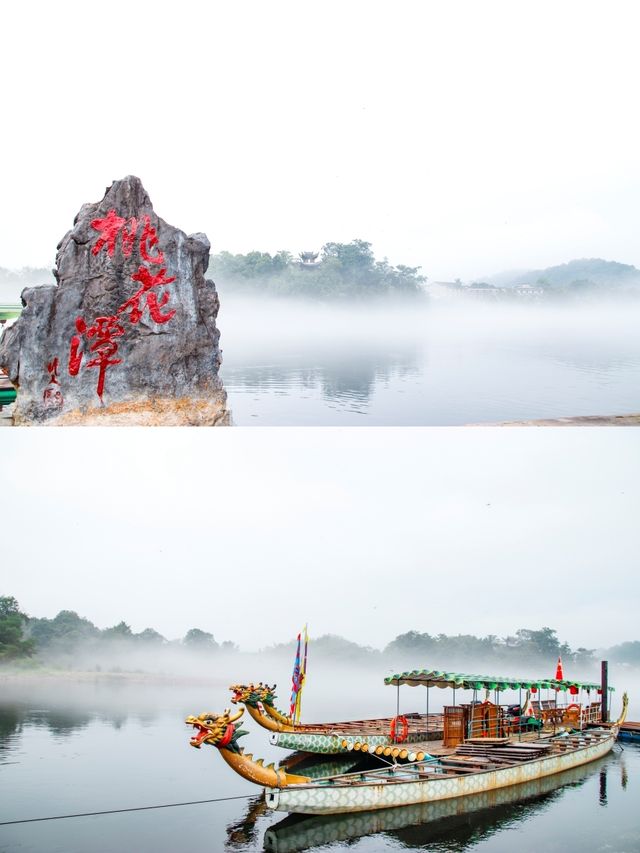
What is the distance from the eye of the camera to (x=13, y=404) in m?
6.22

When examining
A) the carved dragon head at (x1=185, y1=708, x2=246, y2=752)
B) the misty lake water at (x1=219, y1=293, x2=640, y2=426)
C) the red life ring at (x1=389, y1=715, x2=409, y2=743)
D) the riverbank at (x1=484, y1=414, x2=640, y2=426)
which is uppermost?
the misty lake water at (x1=219, y1=293, x2=640, y2=426)

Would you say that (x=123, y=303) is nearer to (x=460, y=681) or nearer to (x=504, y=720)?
(x=460, y=681)

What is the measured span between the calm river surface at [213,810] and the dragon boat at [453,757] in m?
0.13

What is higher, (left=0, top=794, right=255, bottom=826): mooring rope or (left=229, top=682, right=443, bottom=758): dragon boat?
(left=229, top=682, right=443, bottom=758): dragon boat

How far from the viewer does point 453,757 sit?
23.7 ft

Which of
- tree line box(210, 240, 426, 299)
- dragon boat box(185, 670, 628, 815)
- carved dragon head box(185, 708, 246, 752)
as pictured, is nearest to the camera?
carved dragon head box(185, 708, 246, 752)

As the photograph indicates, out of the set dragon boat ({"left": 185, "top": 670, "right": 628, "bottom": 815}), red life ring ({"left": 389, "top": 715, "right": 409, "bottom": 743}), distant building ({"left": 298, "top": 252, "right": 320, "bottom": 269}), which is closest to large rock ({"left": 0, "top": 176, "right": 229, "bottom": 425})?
distant building ({"left": 298, "top": 252, "right": 320, "bottom": 269})

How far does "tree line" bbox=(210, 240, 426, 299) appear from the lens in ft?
21.4

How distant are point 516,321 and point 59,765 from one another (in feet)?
17.5

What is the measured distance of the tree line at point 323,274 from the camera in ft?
21.4

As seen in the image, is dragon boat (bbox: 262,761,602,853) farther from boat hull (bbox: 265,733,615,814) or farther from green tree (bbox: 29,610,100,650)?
green tree (bbox: 29,610,100,650)

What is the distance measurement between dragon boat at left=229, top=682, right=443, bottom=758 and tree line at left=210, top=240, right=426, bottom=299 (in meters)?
3.22

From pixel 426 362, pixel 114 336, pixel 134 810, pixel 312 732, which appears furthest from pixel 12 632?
pixel 426 362

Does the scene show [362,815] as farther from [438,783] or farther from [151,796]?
[151,796]
